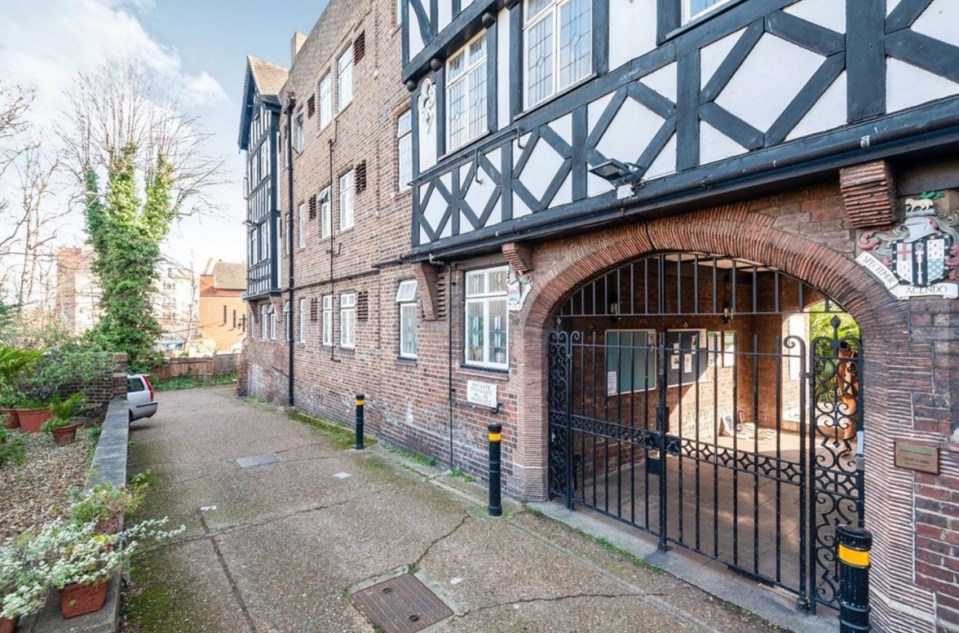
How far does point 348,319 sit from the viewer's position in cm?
1139

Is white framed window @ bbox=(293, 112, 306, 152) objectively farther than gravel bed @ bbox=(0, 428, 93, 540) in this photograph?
Yes

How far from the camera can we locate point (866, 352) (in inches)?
126

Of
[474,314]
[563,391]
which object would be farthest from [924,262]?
[474,314]

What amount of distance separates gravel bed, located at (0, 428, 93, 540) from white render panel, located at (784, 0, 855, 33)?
765 cm

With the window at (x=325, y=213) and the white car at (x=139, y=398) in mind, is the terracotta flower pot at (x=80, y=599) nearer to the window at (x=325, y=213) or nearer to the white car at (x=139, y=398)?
the window at (x=325, y=213)

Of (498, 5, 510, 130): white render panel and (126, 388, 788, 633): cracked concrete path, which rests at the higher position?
(498, 5, 510, 130): white render panel

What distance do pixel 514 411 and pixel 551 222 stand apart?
8.04 feet

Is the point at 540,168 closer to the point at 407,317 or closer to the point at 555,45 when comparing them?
the point at 555,45

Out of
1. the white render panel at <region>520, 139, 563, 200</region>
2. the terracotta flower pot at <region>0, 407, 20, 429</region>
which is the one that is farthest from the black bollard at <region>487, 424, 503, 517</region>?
the terracotta flower pot at <region>0, 407, 20, 429</region>

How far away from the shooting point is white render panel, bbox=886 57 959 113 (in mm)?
2648

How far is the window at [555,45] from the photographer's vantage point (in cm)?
486

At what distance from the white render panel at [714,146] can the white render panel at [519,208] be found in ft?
6.62

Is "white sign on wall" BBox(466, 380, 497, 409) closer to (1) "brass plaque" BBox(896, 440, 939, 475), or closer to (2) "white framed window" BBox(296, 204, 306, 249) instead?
(1) "brass plaque" BBox(896, 440, 939, 475)

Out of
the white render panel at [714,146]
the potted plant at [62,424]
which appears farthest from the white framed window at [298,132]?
the white render panel at [714,146]
